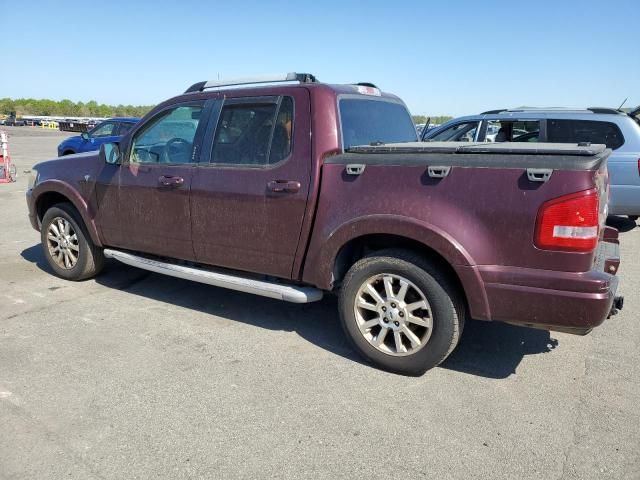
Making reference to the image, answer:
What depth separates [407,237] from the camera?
3332 mm

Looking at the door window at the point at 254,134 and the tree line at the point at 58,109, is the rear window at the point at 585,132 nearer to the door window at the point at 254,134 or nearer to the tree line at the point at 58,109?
the door window at the point at 254,134

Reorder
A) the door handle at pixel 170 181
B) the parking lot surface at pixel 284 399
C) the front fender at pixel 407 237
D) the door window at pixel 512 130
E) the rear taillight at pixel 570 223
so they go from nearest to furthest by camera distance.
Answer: the parking lot surface at pixel 284 399 → the rear taillight at pixel 570 223 → the front fender at pixel 407 237 → the door handle at pixel 170 181 → the door window at pixel 512 130

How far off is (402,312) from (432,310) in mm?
211

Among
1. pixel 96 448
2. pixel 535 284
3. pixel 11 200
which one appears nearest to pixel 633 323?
pixel 535 284

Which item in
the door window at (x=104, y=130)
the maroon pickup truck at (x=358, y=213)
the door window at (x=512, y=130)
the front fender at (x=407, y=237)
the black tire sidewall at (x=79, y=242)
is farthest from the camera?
the door window at (x=104, y=130)

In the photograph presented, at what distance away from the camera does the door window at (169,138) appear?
4402 millimetres

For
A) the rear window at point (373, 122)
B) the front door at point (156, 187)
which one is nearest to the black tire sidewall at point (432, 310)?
the rear window at point (373, 122)

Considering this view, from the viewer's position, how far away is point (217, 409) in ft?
10.1

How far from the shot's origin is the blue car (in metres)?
14.6

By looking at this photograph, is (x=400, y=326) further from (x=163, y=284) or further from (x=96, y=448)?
(x=163, y=284)

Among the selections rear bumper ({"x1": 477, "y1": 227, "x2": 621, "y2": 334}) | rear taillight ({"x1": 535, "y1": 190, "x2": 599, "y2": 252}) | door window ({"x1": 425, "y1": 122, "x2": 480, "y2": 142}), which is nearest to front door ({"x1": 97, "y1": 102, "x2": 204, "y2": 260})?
rear bumper ({"x1": 477, "y1": 227, "x2": 621, "y2": 334})

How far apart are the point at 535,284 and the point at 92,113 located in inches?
3799

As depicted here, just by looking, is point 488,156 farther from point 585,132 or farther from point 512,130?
point 512,130

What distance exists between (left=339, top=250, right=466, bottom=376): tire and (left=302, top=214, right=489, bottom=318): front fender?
0.48ft
